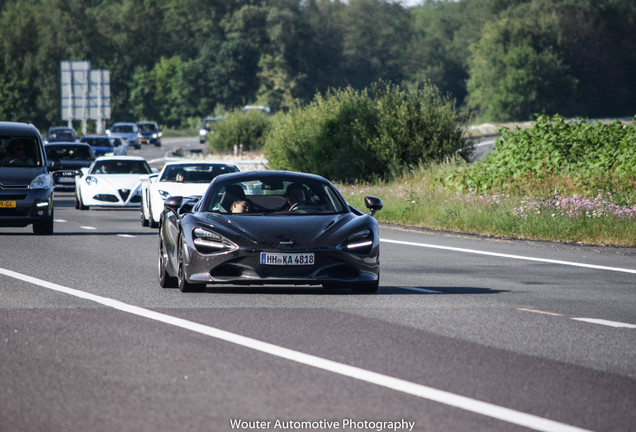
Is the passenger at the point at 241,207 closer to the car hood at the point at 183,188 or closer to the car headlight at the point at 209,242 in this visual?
the car headlight at the point at 209,242

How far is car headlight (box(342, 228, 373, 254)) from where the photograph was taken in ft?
44.3

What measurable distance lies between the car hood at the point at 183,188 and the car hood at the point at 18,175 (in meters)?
2.96

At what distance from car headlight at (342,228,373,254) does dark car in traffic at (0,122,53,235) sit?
10.8m

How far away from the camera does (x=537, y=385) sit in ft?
26.7

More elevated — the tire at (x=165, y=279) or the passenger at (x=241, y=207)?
the passenger at (x=241, y=207)

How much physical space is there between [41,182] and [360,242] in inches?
439

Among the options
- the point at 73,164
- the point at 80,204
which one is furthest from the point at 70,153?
the point at 80,204

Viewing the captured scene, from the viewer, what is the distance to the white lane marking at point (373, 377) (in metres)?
7.00

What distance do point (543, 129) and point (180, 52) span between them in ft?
444

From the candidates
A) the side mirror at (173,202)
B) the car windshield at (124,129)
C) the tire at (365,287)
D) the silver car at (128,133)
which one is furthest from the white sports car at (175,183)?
the car windshield at (124,129)

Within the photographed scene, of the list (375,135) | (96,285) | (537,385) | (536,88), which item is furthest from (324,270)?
(536,88)

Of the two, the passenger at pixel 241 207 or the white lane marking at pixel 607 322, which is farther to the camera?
the passenger at pixel 241 207

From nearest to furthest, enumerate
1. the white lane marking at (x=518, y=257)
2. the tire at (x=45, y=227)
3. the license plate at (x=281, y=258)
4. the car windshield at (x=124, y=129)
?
the license plate at (x=281, y=258), the white lane marking at (x=518, y=257), the tire at (x=45, y=227), the car windshield at (x=124, y=129)

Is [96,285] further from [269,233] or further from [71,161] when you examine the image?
[71,161]
